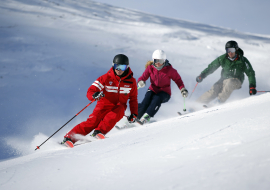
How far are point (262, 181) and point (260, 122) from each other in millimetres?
1074

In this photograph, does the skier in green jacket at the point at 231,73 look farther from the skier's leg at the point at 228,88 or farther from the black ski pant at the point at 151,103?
the black ski pant at the point at 151,103

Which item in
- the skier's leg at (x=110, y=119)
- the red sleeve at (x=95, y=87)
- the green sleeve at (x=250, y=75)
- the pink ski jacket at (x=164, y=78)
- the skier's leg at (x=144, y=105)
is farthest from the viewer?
the green sleeve at (x=250, y=75)

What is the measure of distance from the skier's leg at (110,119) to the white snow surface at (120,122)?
0.25 meters

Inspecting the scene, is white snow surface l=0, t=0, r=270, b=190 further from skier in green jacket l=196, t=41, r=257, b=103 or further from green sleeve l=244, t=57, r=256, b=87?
green sleeve l=244, t=57, r=256, b=87

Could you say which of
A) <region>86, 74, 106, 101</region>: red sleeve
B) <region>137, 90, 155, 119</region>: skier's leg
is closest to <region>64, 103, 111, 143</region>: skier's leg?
<region>86, 74, 106, 101</region>: red sleeve

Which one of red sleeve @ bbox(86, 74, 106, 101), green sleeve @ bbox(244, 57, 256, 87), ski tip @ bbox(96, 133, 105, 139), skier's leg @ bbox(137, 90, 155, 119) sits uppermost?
green sleeve @ bbox(244, 57, 256, 87)

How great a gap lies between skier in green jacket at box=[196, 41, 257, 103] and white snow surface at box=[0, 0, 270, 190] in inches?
15.4

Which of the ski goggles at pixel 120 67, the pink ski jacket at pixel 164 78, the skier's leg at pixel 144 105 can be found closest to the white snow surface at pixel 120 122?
the skier's leg at pixel 144 105

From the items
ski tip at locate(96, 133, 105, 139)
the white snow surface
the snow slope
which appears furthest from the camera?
ski tip at locate(96, 133, 105, 139)

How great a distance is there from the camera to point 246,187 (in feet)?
2.85

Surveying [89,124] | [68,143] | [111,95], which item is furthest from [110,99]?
[68,143]

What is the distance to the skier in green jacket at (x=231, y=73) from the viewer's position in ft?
16.1

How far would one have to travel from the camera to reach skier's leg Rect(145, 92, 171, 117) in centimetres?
424

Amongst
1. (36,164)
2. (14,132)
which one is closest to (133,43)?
(14,132)
